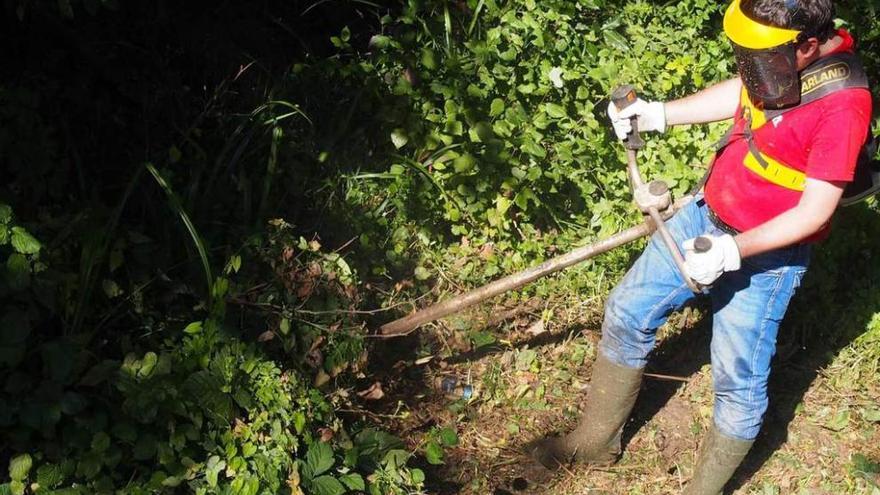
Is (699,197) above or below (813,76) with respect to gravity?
below

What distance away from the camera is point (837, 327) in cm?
476

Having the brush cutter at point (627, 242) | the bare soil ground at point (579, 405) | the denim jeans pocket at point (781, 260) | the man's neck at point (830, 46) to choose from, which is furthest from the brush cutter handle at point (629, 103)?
the bare soil ground at point (579, 405)

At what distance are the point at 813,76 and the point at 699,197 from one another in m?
0.68

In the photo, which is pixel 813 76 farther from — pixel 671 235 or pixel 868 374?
pixel 868 374

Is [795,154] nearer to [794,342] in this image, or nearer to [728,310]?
[728,310]

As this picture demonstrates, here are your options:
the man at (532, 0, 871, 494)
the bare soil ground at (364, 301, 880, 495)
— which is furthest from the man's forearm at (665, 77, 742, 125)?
the bare soil ground at (364, 301, 880, 495)

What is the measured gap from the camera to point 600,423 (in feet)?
13.1

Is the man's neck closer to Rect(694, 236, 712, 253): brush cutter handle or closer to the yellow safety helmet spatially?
the yellow safety helmet

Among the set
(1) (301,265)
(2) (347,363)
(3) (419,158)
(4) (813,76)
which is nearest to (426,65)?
(3) (419,158)

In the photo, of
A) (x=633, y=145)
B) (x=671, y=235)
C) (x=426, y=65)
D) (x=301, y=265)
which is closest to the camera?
(x=671, y=235)

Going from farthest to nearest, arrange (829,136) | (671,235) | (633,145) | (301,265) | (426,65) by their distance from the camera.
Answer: (426,65) < (301,265) < (633,145) < (671,235) < (829,136)

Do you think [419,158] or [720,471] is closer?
[720,471]

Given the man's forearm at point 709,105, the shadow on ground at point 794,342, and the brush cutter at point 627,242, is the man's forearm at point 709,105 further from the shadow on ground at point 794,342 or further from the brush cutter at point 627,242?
the shadow on ground at point 794,342

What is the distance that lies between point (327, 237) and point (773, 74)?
6.91 feet
